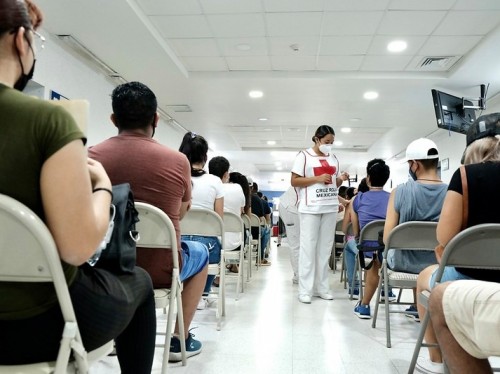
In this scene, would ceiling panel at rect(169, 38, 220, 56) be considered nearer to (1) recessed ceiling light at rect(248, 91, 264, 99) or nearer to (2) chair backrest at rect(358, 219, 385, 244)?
(1) recessed ceiling light at rect(248, 91, 264, 99)

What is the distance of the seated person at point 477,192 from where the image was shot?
50.1 inches

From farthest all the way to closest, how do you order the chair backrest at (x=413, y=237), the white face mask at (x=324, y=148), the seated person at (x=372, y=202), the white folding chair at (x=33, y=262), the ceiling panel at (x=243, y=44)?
the ceiling panel at (x=243, y=44) < the white face mask at (x=324, y=148) < the seated person at (x=372, y=202) < the chair backrest at (x=413, y=237) < the white folding chair at (x=33, y=262)

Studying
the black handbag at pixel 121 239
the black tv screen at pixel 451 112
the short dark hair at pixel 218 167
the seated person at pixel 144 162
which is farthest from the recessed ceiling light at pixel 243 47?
the black handbag at pixel 121 239

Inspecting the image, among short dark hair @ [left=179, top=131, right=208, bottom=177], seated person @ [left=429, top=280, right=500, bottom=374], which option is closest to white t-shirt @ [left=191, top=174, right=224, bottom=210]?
short dark hair @ [left=179, top=131, right=208, bottom=177]

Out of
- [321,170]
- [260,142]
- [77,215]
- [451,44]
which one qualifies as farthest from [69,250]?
[260,142]

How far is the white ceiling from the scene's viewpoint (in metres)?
3.75

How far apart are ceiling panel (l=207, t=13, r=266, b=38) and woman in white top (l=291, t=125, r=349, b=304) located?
1.55 metres

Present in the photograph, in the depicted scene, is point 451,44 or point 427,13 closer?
point 427,13

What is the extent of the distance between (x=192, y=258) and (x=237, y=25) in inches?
123

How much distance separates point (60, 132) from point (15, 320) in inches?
14.6

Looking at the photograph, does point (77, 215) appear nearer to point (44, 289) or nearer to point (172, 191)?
point (44, 289)

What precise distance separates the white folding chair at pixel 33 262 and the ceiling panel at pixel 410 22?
4026mm

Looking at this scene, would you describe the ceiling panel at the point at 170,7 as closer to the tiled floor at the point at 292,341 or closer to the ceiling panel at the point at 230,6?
the ceiling panel at the point at 230,6

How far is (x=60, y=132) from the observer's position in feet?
2.29
